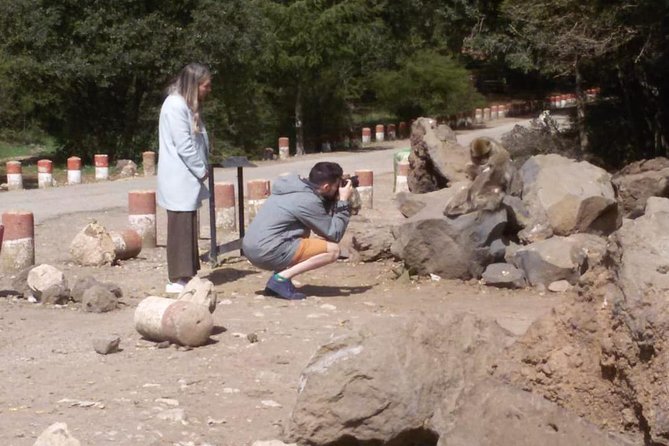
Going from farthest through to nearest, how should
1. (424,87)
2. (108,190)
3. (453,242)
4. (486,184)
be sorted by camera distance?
1. (424,87)
2. (108,190)
3. (486,184)
4. (453,242)

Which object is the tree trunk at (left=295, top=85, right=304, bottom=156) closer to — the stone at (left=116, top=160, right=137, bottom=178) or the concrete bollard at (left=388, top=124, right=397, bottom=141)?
the concrete bollard at (left=388, top=124, right=397, bottom=141)

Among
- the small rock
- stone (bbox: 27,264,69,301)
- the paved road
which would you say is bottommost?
the small rock

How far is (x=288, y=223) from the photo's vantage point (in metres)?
9.16

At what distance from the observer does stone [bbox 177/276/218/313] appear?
818 centimetres

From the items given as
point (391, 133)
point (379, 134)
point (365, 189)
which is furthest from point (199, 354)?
point (391, 133)

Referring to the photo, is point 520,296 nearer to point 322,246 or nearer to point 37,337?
point 322,246

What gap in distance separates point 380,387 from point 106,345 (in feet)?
8.63

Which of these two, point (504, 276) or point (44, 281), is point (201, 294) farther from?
point (504, 276)

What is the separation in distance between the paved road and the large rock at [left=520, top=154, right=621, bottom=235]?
738cm

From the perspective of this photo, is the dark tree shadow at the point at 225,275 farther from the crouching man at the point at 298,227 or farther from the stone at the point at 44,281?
the stone at the point at 44,281

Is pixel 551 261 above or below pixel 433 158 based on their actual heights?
below

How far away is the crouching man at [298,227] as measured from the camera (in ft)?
29.8

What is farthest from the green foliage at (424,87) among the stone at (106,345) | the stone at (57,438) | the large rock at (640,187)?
the stone at (57,438)

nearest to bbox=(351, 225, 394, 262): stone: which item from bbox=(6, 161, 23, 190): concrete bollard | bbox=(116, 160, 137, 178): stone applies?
bbox=(6, 161, 23, 190): concrete bollard
